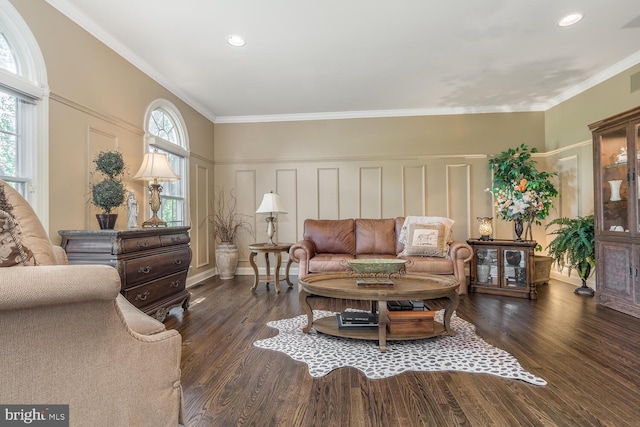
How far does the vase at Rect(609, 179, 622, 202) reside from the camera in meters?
3.18

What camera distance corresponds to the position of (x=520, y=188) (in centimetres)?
410

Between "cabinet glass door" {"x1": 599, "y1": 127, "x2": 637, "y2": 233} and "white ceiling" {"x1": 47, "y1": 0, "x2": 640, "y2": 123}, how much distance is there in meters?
0.96

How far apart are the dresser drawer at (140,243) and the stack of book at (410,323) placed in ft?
6.72

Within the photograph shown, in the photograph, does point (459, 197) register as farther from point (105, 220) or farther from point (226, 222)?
point (105, 220)

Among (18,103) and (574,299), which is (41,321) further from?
(574,299)

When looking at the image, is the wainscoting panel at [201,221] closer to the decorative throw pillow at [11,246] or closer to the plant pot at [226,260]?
the plant pot at [226,260]

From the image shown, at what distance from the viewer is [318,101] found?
4.63 m

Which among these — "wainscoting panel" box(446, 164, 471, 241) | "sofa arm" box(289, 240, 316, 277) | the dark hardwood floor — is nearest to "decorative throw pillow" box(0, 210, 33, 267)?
the dark hardwood floor

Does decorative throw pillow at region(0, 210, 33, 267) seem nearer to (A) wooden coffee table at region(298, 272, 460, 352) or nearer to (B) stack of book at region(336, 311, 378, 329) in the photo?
(A) wooden coffee table at region(298, 272, 460, 352)

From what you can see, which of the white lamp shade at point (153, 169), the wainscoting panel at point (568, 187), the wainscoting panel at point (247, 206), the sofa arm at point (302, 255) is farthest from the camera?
the wainscoting panel at point (247, 206)

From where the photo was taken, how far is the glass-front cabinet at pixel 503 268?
3758 millimetres

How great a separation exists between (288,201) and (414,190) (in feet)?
6.68

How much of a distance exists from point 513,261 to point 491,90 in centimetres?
226

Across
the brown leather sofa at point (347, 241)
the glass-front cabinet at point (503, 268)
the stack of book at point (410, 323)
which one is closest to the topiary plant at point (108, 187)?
the brown leather sofa at point (347, 241)
